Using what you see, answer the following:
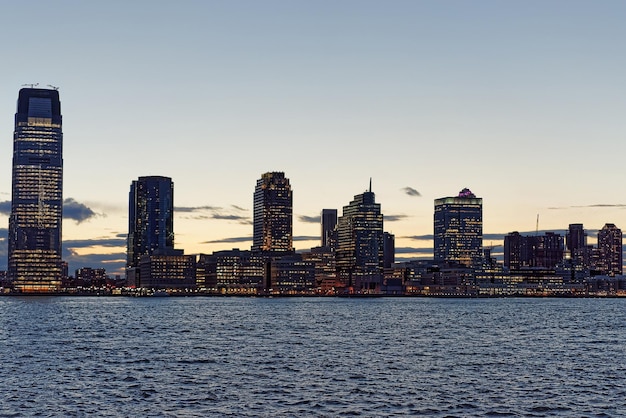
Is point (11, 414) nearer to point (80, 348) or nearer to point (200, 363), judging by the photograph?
point (200, 363)

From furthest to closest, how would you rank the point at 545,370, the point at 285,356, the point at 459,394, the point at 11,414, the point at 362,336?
the point at 362,336 → the point at 285,356 → the point at 545,370 → the point at 459,394 → the point at 11,414

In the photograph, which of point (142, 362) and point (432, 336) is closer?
point (142, 362)

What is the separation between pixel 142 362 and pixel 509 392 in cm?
3980

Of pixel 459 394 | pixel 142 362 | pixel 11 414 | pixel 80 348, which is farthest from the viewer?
pixel 80 348

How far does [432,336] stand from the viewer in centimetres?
13275

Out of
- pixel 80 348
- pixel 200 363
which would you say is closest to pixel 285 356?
pixel 200 363

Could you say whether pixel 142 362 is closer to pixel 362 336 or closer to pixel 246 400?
pixel 246 400

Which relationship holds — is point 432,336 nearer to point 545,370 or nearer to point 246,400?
point 545,370

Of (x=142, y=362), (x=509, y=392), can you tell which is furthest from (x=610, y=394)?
(x=142, y=362)

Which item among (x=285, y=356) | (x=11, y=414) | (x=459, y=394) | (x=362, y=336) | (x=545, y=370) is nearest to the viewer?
(x=11, y=414)

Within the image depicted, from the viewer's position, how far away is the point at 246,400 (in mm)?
64375

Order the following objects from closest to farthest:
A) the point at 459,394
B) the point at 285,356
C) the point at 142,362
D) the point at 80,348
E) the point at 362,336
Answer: the point at 459,394
the point at 142,362
the point at 285,356
the point at 80,348
the point at 362,336

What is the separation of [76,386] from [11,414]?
14.2 m

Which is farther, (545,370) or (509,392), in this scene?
(545,370)
